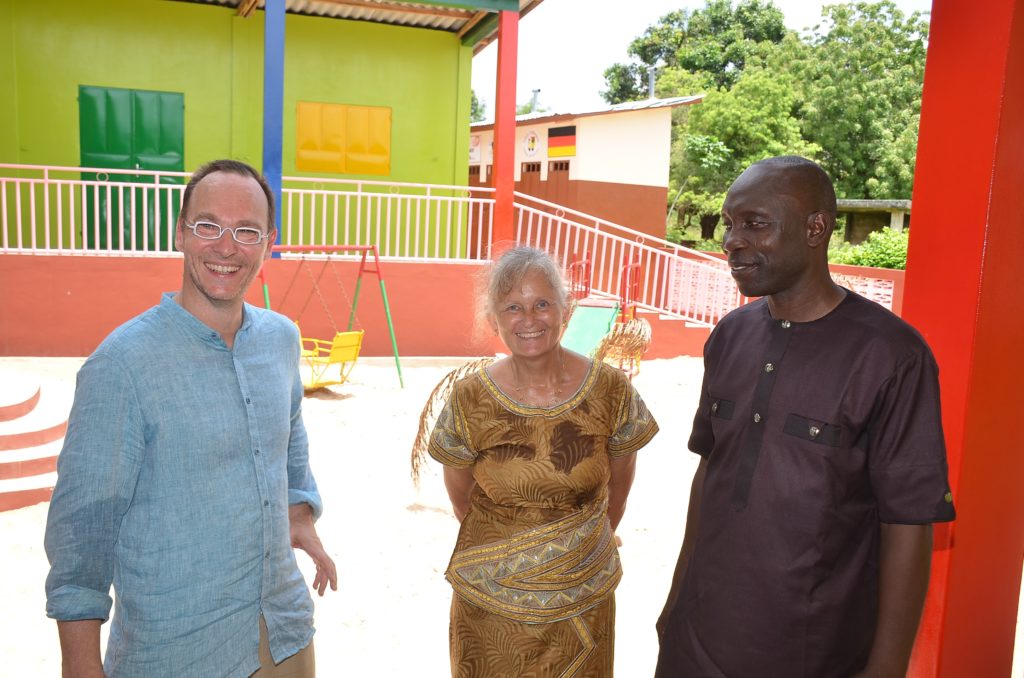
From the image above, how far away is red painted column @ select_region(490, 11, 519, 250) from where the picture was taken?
12.1 m

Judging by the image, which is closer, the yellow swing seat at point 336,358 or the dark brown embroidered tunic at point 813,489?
the dark brown embroidered tunic at point 813,489

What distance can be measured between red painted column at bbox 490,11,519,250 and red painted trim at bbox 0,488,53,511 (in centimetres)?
725

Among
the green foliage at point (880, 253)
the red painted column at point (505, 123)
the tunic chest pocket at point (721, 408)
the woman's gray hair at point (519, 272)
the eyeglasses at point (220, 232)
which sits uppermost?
the red painted column at point (505, 123)

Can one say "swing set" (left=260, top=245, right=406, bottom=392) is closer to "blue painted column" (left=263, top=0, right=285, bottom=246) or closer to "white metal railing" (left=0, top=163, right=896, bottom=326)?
"white metal railing" (left=0, top=163, right=896, bottom=326)

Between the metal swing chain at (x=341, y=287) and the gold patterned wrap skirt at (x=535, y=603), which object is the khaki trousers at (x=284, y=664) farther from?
the metal swing chain at (x=341, y=287)

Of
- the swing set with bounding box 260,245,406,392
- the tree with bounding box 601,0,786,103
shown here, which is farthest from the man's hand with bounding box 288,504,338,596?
the tree with bounding box 601,0,786,103

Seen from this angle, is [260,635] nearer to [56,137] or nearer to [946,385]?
[946,385]

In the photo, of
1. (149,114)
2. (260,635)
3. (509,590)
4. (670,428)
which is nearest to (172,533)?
(260,635)

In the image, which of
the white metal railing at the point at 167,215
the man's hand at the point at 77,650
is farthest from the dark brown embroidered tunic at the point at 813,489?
the white metal railing at the point at 167,215

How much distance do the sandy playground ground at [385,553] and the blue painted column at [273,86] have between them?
3632 mm

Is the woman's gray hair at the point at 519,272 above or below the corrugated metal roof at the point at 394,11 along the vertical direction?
below

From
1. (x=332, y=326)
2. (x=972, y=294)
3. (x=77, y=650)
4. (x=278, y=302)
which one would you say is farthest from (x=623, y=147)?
(x=77, y=650)

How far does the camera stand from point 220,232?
2020 millimetres

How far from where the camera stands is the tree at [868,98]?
26719mm
